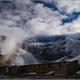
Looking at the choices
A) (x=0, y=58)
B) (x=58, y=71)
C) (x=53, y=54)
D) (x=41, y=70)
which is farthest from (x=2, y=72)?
(x=53, y=54)

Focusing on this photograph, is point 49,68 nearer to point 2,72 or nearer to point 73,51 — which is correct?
point 2,72

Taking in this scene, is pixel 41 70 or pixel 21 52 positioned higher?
pixel 41 70

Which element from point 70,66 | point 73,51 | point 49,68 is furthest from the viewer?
point 73,51

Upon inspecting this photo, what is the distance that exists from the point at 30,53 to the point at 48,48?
54.0ft

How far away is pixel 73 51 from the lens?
5738 inches

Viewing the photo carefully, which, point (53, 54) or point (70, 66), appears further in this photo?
point (53, 54)

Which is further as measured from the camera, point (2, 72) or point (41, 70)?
point (2, 72)

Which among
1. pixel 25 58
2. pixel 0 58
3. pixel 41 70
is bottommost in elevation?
pixel 25 58

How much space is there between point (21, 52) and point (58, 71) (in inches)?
4641

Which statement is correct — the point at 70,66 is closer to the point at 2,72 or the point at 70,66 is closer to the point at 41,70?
the point at 41,70

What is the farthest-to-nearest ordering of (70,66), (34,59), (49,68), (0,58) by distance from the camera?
(34,59)
(0,58)
(49,68)
(70,66)

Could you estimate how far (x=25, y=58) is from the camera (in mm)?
160625

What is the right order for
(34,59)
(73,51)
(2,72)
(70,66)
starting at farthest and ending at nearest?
(34,59) → (73,51) → (2,72) → (70,66)

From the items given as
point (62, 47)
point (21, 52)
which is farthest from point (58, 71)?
point (62, 47)
